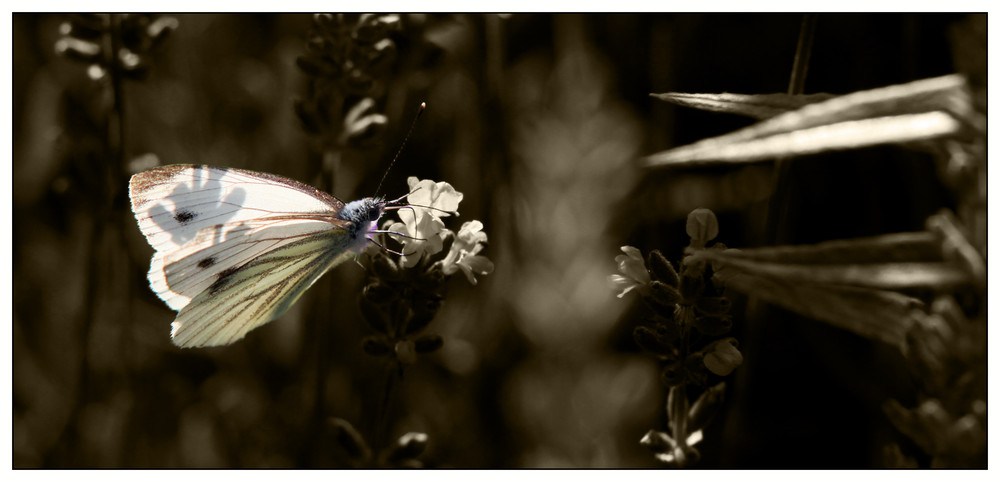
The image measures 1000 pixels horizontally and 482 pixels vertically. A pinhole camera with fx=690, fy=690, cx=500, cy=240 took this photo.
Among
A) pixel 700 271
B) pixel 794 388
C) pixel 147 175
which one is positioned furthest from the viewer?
pixel 794 388

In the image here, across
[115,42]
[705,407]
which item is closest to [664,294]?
[705,407]

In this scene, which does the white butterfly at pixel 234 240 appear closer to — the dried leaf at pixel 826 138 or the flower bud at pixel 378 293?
the flower bud at pixel 378 293

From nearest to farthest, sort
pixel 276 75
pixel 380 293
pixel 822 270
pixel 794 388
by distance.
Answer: pixel 822 270
pixel 380 293
pixel 794 388
pixel 276 75

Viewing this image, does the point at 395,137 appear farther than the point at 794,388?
Yes

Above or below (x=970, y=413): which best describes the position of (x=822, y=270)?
above

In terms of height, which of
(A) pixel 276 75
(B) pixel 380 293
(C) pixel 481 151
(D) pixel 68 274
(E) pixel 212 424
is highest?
(A) pixel 276 75

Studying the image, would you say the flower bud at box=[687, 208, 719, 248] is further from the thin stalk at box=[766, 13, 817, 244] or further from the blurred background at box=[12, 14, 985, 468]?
the blurred background at box=[12, 14, 985, 468]

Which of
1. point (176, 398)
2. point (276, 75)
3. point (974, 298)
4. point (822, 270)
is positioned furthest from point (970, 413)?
point (276, 75)

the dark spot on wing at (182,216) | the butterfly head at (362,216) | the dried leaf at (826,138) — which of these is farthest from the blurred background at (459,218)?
the dried leaf at (826,138)

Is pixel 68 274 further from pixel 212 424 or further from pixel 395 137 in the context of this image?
pixel 395 137
